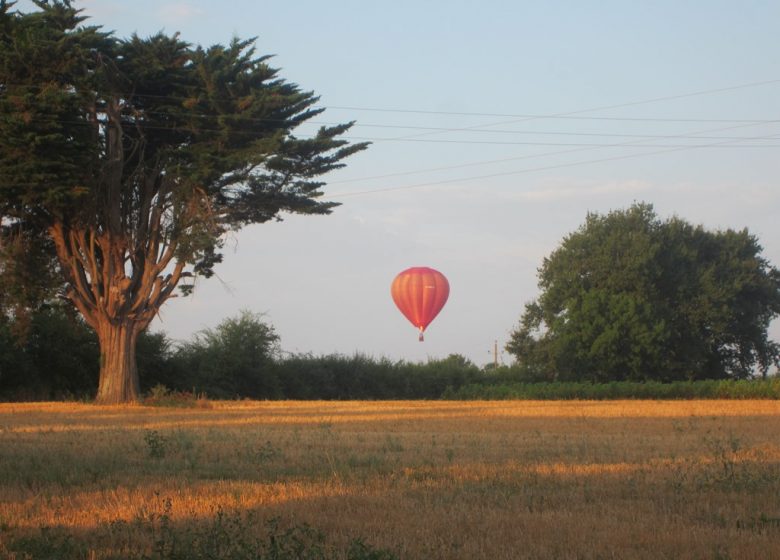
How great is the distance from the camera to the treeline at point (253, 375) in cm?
4181

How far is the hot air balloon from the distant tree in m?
9.33

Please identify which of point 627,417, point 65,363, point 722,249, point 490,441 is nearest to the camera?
point 490,441

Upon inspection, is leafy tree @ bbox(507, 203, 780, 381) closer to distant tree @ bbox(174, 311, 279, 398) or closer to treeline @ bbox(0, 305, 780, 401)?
treeline @ bbox(0, 305, 780, 401)

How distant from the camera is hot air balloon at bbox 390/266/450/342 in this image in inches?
1743

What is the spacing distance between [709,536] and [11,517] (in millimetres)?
5935

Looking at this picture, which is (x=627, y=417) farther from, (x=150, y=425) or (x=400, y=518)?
(x=400, y=518)

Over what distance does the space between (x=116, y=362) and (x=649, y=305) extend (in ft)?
116

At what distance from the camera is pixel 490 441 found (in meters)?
16.6

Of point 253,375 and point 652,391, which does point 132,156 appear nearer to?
point 253,375

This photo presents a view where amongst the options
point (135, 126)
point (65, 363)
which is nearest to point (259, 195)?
point (135, 126)

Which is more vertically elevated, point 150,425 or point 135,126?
point 135,126

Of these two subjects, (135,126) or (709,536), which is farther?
(135,126)

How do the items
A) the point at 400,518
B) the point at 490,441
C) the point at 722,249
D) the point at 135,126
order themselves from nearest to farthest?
1. the point at 400,518
2. the point at 490,441
3. the point at 135,126
4. the point at 722,249

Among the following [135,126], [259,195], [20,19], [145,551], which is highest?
[20,19]
